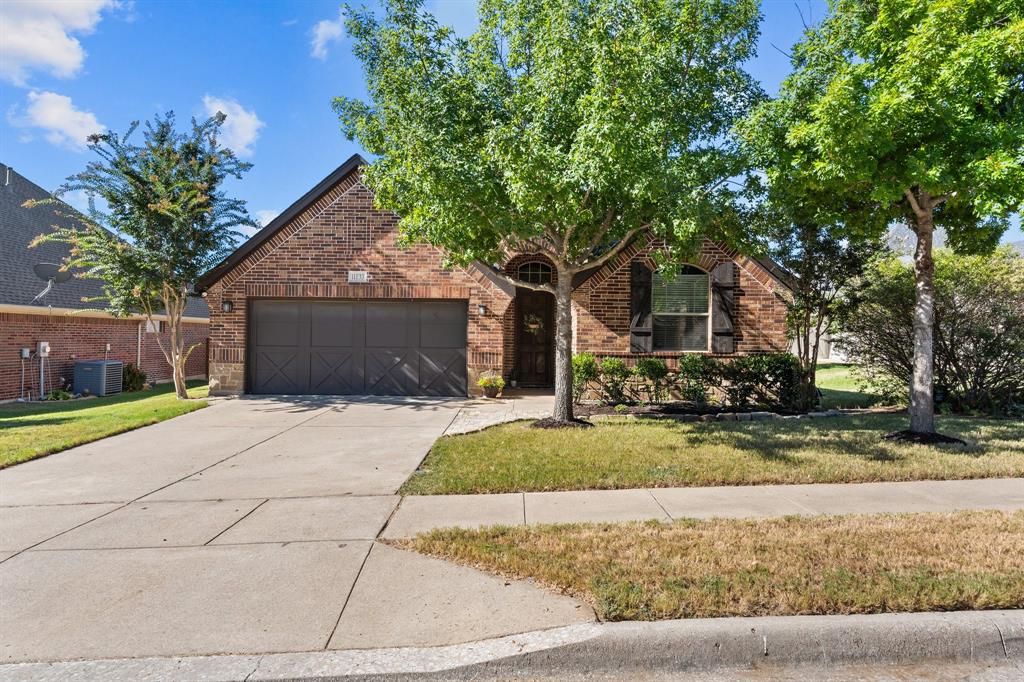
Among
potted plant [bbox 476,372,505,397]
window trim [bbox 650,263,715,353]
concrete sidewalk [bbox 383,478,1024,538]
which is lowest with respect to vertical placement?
concrete sidewalk [bbox 383,478,1024,538]

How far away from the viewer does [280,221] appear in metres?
13.1

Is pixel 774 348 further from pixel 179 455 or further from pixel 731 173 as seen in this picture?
pixel 179 455

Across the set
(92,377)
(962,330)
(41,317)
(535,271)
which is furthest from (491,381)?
(41,317)

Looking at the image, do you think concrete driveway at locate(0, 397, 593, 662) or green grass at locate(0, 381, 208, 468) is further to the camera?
green grass at locate(0, 381, 208, 468)

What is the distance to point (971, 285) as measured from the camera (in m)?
10.7

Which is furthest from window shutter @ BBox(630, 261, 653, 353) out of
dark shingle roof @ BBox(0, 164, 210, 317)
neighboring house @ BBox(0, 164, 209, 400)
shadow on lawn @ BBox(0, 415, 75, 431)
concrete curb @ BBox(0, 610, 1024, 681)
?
dark shingle roof @ BBox(0, 164, 210, 317)

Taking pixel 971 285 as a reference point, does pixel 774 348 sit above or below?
below

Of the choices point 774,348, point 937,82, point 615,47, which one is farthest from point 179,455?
point 774,348

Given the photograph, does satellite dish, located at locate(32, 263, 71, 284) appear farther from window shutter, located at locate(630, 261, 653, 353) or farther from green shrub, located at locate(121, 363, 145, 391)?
window shutter, located at locate(630, 261, 653, 353)

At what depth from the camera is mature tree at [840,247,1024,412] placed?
10398mm

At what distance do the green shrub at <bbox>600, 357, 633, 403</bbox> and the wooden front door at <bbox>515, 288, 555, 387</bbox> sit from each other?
3.13 m

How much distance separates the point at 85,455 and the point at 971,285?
15012 millimetres

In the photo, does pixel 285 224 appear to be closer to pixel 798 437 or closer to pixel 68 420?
pixel 68 420

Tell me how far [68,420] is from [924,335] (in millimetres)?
14227
